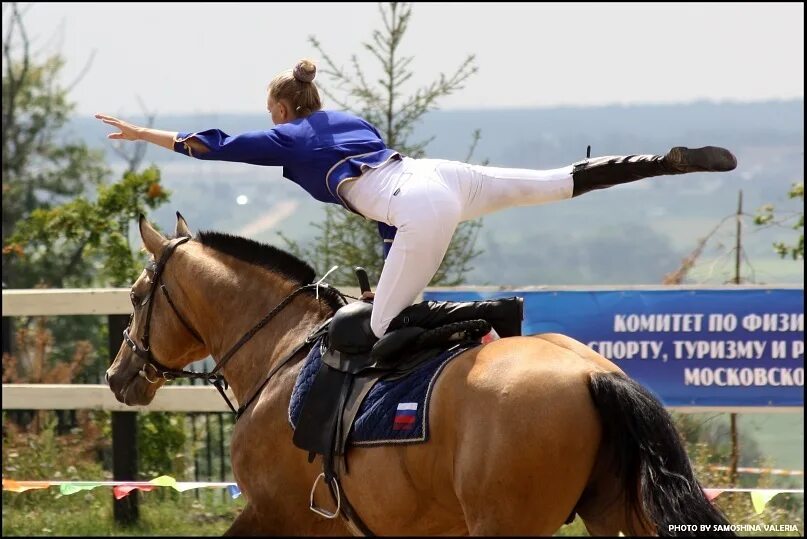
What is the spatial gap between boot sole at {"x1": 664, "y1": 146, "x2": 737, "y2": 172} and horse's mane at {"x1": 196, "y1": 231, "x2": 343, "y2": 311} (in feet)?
5.79

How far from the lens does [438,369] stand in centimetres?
478

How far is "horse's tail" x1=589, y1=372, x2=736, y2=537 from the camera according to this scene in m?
4.26

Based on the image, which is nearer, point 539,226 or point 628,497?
point 628,497

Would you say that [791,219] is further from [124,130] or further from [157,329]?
[124,130]

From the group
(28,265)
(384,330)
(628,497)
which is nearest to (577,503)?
(628,497)

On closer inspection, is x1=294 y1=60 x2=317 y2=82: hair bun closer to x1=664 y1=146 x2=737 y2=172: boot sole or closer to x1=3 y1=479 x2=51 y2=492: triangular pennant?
x1=664 y1=146 x2=737 y2=172: boot sole

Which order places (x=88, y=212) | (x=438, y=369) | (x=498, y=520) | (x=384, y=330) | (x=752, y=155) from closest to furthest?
(x=498, y=520) → (x=438, y=369) → (x=384, y=330) → (x=88, y=212) → (x=752, y=155)

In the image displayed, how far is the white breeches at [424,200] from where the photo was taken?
4.98 meters

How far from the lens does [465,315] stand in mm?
5070

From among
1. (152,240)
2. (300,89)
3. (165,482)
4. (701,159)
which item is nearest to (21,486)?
(165,482)

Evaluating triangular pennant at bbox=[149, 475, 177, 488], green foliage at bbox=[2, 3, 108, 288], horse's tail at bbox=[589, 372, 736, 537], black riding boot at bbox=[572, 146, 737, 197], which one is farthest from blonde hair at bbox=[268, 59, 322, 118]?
green foliage at bbox=[2, 3, 108, 288]

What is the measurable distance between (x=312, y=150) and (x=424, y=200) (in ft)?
1.83

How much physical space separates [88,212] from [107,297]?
2712mm

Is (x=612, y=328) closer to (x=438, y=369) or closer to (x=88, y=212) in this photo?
(x=438, y=369)
